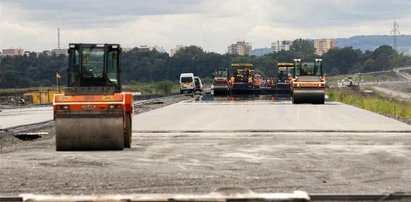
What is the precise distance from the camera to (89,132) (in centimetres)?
1759

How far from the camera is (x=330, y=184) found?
12.0 meters

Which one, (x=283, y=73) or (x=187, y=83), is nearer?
(x=283, y=73)

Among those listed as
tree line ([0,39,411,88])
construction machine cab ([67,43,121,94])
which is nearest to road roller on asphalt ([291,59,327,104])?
construction machine cab ([67,43,121,94])

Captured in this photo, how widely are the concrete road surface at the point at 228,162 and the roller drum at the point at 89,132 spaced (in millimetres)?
351

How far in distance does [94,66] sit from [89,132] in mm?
2494

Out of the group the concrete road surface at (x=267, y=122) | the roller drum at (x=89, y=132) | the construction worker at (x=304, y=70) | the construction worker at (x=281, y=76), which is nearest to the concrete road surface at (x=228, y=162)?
the concrete road surface at (x=267, y=122)

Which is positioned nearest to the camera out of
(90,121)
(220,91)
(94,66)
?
(90,121)

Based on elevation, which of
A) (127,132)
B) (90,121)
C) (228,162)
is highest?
(90,121)

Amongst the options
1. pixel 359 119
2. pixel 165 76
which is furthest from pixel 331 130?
pixel 165 76

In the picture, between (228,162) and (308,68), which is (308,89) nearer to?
(308,68)

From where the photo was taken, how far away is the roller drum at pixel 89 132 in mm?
17578

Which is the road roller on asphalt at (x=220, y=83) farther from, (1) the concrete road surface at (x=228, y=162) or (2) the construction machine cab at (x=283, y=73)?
(1) the concrete road surface at (x=228, y=162)

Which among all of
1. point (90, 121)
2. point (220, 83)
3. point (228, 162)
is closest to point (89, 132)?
point (90, 121)

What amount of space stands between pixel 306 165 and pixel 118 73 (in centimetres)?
677
